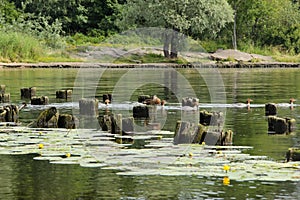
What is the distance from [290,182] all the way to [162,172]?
8.25ft

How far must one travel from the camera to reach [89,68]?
76.1 metres

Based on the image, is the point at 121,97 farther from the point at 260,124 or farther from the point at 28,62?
the point at 28,62

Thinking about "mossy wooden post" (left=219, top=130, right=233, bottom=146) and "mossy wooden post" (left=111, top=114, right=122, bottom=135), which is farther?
"mossy wooden post" (left=111, top=114, right=122, bottom=135)

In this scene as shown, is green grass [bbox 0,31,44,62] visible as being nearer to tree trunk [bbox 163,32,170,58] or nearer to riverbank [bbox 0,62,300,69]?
riverbank [bbox 0,62,300,69]

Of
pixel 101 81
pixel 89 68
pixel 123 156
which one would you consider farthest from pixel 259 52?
pixel 123 156

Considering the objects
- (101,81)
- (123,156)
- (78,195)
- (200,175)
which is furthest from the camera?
(101,81)

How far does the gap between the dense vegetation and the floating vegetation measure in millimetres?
53529

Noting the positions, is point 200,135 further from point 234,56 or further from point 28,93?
point 234,56

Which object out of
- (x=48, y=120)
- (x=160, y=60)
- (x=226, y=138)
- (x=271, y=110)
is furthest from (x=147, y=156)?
(x=160, y=60)

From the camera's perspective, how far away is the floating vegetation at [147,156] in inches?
675

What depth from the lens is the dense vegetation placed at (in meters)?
79.9

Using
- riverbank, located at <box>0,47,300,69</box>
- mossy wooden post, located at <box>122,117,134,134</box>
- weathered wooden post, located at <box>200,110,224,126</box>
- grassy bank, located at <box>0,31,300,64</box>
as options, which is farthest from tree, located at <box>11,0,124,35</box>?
mossy wooden post, located at <box>122,117,134,134</box>

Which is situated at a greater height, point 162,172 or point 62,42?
point 62,42

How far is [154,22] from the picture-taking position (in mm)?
81375
